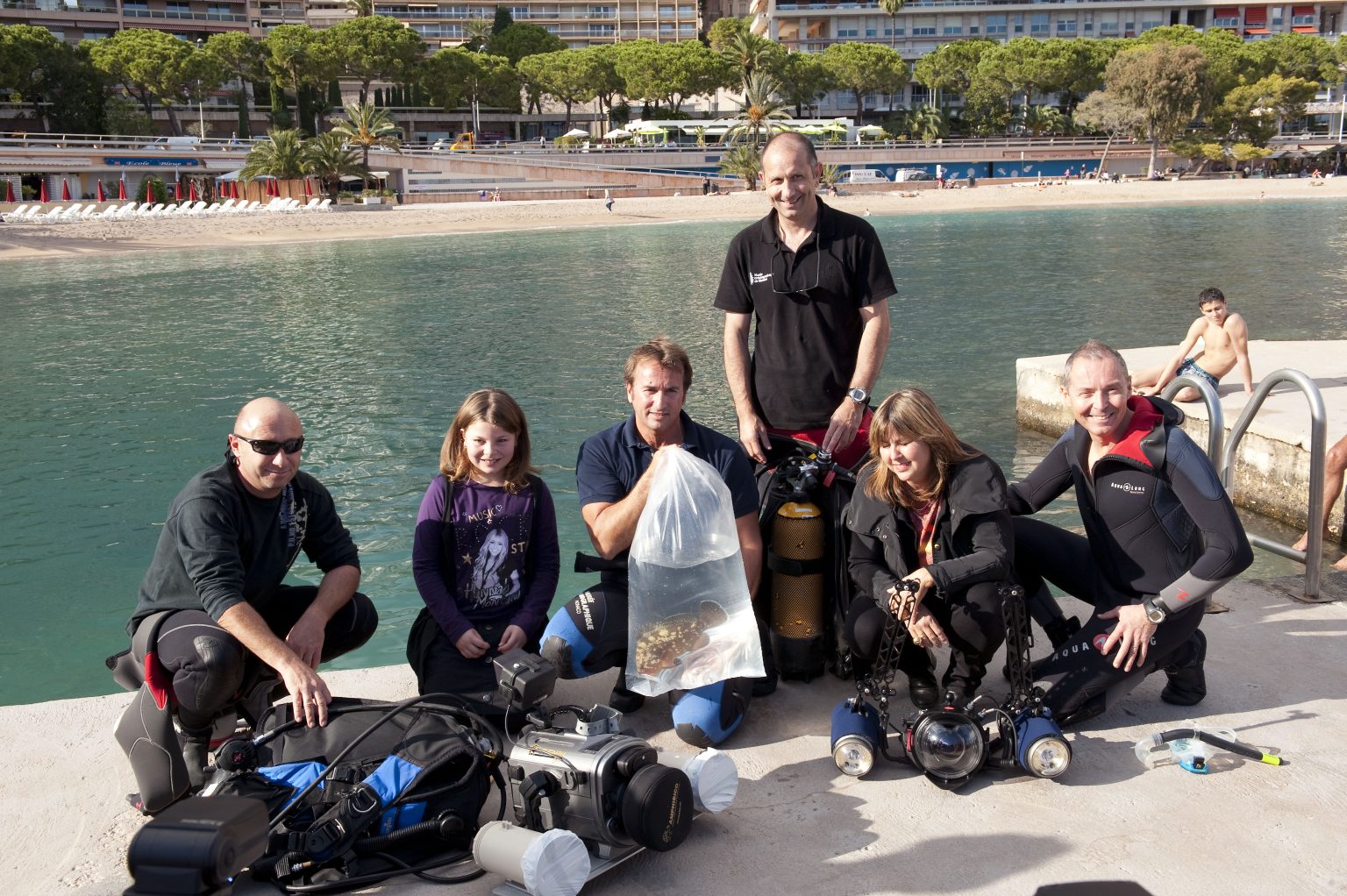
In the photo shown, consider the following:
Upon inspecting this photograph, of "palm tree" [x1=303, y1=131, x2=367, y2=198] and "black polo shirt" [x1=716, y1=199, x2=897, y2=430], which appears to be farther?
"palm tree" [x1=303, y1=131, x2=367, y2=198]

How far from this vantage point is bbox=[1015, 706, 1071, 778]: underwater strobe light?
140 inches

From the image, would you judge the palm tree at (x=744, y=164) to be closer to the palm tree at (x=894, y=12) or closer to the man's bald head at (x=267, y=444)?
the palm tree at (x=894, y=12)

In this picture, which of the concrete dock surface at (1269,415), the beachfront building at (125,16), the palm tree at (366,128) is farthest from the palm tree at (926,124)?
the concrete dock surface at (1269,415)

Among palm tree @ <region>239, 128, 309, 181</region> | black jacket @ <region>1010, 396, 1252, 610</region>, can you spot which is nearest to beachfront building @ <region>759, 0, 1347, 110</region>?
palm tree @ <region>239, 128, 309, 181</region>

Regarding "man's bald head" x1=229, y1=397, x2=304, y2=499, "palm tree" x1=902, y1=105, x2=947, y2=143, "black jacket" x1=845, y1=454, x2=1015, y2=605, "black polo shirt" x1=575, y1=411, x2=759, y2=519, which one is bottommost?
"black jacket" x1=845, y1=454, x2=1015, y2=605

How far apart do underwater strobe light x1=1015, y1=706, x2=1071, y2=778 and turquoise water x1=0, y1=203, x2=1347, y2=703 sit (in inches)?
162

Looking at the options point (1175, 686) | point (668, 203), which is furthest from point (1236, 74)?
point (1175, 686)

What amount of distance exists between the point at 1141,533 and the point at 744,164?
70.8m

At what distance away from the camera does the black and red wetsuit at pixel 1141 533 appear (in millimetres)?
3834

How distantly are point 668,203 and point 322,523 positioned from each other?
62.1 m

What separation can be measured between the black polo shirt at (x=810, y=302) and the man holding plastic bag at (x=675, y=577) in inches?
29.8

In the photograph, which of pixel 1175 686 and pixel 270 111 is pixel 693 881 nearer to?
pixel 1175 686

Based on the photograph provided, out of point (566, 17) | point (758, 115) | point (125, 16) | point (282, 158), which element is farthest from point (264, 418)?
point (566, 17)

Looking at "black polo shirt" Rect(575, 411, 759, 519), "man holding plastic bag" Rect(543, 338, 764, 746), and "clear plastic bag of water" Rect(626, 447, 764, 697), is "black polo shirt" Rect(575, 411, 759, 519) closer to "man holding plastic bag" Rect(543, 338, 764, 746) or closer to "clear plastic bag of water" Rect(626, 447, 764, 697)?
"man holding plastic bag" Rect(543, 338, 764, 746)
